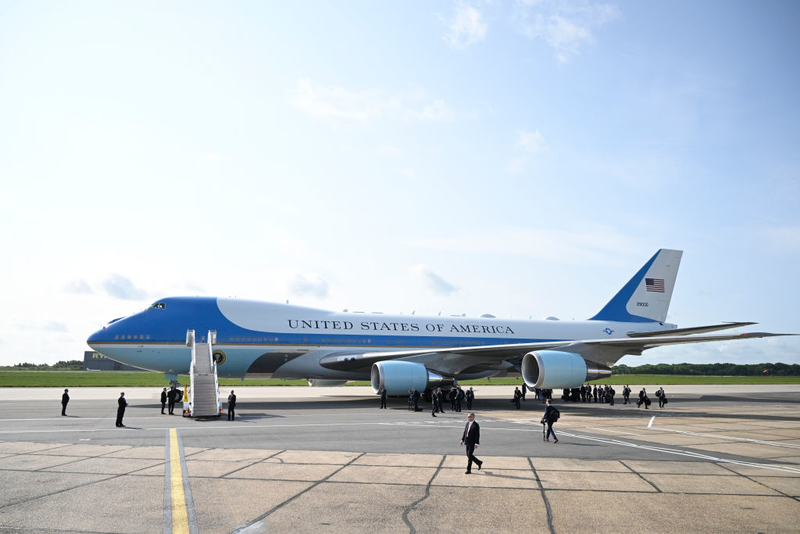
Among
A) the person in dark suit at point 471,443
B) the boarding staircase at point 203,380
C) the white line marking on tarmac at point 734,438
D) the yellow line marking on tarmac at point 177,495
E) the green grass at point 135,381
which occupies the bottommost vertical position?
the green grass at point 135,381

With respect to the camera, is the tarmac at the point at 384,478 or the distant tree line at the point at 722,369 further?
the distant tree line at the point at 722,369

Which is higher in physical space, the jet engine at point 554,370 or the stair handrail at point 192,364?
the jet engine at point 554,370

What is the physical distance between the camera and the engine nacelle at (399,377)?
28828 mm

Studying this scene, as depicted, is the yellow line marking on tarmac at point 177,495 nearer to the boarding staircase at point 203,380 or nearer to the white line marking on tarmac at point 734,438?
the boarding staircase at point 203,380

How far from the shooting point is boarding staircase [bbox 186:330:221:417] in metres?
23.6

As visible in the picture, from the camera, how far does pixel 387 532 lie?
26.3 ft

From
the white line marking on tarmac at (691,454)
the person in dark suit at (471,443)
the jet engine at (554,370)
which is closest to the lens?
the person in dark suit at (471,443)

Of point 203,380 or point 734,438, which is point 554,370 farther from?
point 203,380

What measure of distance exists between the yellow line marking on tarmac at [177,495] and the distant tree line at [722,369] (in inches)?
4327

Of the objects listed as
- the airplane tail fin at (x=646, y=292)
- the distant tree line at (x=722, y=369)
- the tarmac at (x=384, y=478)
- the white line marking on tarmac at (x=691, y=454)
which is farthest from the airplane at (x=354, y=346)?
the distant tree line at (x=722, y=369)

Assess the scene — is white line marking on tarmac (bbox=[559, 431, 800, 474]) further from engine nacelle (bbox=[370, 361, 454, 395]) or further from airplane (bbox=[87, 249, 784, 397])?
engine nacelle (bbox=[370, 361, 454, 395])

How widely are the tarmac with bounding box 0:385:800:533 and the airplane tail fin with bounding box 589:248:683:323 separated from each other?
21.4 m

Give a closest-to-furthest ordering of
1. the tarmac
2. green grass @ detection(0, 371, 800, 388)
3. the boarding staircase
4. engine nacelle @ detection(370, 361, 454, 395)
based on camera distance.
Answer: the tarmac < the boarding staircase < engine nacelle @ detection(370, 361, 454, 395) < green grass @ detection(0, 371, 800, 388)

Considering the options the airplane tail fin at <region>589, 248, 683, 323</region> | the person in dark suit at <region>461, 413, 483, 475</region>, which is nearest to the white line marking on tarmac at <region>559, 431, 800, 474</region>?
the person in dark suit at <region>461, 413, 483, 475</region>
